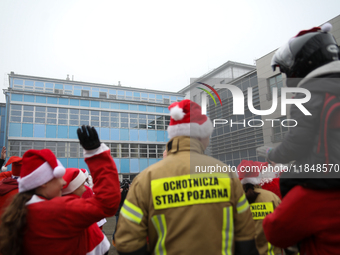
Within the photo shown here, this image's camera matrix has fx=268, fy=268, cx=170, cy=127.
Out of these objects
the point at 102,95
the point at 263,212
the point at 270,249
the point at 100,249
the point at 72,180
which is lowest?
the point at 270,249

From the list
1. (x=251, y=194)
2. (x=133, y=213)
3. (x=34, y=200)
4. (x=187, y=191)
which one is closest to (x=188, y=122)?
(x=187, y=191)

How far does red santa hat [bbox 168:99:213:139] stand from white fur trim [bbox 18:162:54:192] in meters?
1.12

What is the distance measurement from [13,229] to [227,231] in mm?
1616

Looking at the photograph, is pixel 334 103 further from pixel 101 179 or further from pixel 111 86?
pixel 111 86

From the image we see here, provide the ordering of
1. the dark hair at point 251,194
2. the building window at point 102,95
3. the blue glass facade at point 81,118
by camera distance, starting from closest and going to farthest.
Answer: the dark hair at point 251,194, the blue glass facade at point 81,118, the building window at point 102,95

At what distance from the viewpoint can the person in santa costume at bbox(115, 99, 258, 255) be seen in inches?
77.8

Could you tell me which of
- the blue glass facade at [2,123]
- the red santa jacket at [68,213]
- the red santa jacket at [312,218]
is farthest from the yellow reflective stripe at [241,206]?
the blue glass facade at [2,123]

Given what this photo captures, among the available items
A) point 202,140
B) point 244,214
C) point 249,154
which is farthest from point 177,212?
point 249,154

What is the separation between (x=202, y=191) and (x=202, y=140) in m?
0.56

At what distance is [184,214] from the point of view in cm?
201

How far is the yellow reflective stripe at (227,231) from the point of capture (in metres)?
2.02

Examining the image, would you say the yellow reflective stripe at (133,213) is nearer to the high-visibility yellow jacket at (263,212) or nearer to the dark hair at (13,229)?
the dark hair at (13,229)

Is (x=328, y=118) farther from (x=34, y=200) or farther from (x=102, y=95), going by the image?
(x=102, y=95)

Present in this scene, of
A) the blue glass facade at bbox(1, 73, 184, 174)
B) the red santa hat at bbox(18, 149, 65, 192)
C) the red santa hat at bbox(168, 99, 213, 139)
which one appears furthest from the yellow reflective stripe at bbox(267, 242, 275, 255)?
the blue glass facade at bbox(1, 73, 184, 174)
